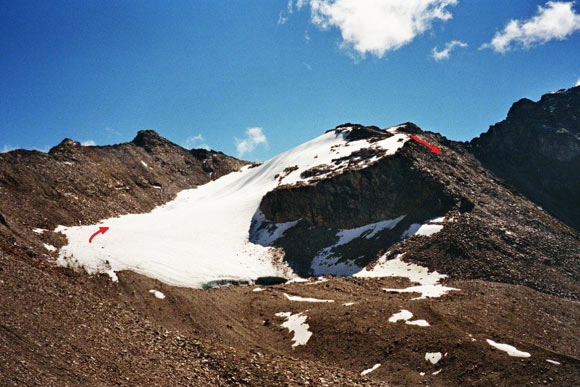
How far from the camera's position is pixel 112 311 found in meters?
24.6

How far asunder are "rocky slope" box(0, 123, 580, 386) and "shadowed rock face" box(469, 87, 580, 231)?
12.5 metres

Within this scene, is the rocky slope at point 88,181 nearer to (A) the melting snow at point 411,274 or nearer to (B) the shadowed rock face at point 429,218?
(B) the shadowed rock face at point 429,218

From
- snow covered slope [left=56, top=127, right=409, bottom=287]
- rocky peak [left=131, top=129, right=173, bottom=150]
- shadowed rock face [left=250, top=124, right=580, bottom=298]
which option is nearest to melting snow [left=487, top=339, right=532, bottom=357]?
shadowed rock face [left=250, top=124, right=580, bottom=298]

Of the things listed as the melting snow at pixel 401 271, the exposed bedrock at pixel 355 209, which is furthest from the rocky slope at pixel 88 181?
the melting snow at pixel 401 271

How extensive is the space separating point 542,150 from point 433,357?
8492cm

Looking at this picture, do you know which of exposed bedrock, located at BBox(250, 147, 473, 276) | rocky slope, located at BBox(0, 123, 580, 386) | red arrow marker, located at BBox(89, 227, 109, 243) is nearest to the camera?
rocky slope, located at BBox(0, 123, 580, 386)

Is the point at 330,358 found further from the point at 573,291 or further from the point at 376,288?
the point at 573,291

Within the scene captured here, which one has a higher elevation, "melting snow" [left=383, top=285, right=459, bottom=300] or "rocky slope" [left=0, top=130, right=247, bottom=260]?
"rocky slope" [left=0, top=130, right=247, bottom=260]

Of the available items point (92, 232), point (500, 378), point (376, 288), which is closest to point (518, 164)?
point (376, 288)

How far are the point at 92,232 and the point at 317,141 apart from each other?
60.9 meters

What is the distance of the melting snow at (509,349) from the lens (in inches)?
875

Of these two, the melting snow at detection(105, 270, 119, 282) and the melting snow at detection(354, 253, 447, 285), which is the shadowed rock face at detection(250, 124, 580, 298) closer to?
the melting snow at detection(354, 253, 447, 285)

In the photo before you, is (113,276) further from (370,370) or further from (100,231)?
(370,370)

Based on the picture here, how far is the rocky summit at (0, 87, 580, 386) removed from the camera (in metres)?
20.8
